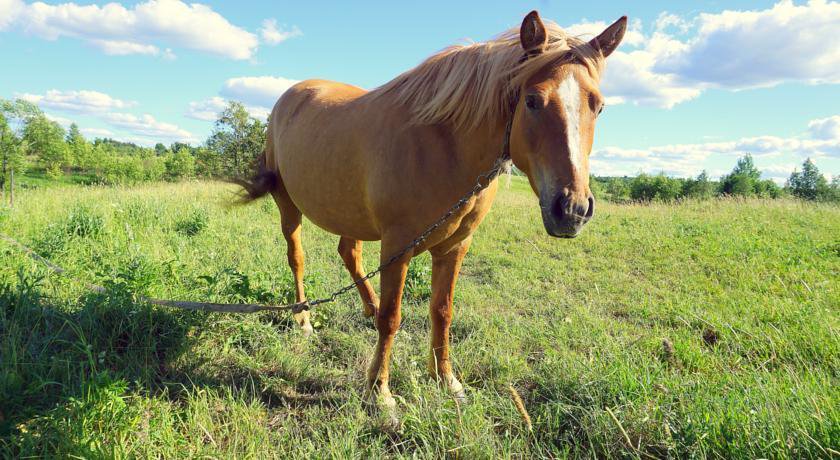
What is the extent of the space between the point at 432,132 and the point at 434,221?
528mm

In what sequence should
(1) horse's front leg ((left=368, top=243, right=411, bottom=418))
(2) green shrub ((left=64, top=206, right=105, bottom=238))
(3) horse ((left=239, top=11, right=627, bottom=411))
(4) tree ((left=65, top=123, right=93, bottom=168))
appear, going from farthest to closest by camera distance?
(4) tree ((left=65, top=123, right=93, bottom=168))
(2) green shrub ((left=64, top=206, right=105, bottom=238))
(1) horse's front leg ((left=368, top=243, right=411, bottom=418))
(3) horse ((left=239, top=11, right=627, bottom=411))

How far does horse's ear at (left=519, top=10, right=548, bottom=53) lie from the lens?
1.79 metres

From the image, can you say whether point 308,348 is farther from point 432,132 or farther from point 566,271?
point 566,271

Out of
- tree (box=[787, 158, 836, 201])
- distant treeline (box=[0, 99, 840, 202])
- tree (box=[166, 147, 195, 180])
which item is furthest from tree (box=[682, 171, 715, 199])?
tree (box=[166, 147, 195, 180])

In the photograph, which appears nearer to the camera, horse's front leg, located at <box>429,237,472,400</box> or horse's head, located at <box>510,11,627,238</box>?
horse's head, located at <box>510,11,627,238</box>

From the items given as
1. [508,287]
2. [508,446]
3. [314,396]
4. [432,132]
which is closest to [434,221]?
[432,132]

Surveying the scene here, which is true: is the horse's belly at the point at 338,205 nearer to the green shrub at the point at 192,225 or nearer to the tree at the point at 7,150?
the green shrub at the point at 192,225

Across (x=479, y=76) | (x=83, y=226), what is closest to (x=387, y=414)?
(x=479, y=76)

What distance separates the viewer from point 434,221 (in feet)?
7.64

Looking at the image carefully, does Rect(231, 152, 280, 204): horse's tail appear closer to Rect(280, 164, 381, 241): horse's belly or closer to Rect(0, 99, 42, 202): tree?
Rect(280, 164, 381, 241): horse's belly

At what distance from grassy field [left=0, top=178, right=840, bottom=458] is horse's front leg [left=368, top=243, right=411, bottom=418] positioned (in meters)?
0.14

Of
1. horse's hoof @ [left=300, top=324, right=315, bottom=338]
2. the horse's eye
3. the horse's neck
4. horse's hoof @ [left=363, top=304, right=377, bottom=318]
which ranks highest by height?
the horse's eye

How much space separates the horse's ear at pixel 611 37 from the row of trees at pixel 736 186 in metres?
49.3

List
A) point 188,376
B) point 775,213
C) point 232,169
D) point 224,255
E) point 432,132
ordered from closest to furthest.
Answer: point 432,132 → point 188,376 → point 232,169 → point 224,255 → point 775,213
